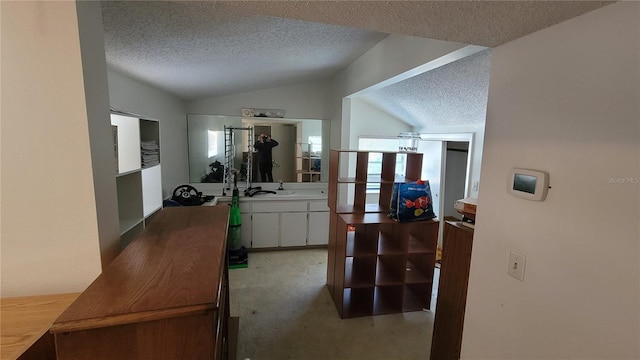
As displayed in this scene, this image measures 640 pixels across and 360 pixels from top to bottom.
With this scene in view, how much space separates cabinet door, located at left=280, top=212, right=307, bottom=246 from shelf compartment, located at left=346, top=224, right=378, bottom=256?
1.31m

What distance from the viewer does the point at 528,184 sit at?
3.58 feet

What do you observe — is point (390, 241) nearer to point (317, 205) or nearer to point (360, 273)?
point (360, 273)

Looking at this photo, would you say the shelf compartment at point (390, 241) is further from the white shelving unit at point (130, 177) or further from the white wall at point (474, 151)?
the white shelving unit at point (130, 177)

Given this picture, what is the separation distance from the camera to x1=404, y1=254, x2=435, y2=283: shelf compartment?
2764 mm

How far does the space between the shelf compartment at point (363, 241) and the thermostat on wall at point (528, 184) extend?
61.0 inches

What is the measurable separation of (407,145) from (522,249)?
11.9ft

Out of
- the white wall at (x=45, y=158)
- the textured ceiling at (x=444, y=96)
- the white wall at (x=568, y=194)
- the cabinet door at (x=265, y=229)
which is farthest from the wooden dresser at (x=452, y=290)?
the cabinet door at (x=265, y=229)

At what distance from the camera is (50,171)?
91cm

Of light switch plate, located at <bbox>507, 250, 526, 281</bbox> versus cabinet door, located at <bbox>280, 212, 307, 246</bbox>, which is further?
cabinet door, located at <bbox>280, 212, 307, 246</bbox>

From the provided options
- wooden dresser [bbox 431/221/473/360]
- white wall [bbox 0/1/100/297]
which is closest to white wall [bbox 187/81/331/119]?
wooden dresser [bbox 431/221/473/360]

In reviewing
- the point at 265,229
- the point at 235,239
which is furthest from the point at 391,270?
the point at 235,239

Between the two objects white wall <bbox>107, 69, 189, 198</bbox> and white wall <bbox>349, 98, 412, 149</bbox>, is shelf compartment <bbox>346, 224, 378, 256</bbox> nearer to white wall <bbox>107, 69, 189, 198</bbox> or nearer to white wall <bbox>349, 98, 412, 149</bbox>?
white wall <bbox>349, 98, 412, 149</bbox>

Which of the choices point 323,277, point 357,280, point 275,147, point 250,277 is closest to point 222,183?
point 275,147

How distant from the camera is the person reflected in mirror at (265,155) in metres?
4.27
